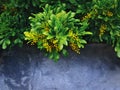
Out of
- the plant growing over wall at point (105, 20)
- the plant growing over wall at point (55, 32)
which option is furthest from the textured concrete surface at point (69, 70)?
the plant growing over wall at point (55, 32)

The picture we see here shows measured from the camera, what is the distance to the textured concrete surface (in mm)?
2414

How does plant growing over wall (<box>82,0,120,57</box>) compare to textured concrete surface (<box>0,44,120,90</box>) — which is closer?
plant growing over wall (<box>82,0,120,57</box>)

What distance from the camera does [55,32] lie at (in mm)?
2066

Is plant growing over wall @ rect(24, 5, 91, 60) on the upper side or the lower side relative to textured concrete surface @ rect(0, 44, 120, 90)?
upper

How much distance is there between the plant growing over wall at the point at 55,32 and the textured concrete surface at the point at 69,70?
266mm

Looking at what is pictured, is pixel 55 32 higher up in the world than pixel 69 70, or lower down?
higher up

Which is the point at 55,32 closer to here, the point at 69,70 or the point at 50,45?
the point at 50,45

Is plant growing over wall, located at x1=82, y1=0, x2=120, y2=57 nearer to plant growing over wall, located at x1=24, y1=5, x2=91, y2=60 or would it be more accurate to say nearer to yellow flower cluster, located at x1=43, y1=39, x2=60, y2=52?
plant growing over wall, located at x1=24, y1=5, x2=91, y2=60

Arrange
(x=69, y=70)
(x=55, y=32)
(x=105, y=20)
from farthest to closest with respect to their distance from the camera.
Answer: (x=69, y=70) < (x=105, y=20) < (x=55, y=32)

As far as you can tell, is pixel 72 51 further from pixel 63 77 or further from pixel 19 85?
pixel 19 85

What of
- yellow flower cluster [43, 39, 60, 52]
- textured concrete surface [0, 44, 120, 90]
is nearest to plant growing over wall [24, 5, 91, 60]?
yellow flower cluster [43, 39, 60, 52]

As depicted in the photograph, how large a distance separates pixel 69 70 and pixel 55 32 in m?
0.46

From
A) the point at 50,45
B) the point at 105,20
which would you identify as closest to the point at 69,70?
the point at 50,45

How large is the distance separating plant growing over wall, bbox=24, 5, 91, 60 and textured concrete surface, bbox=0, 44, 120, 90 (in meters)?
0.27
